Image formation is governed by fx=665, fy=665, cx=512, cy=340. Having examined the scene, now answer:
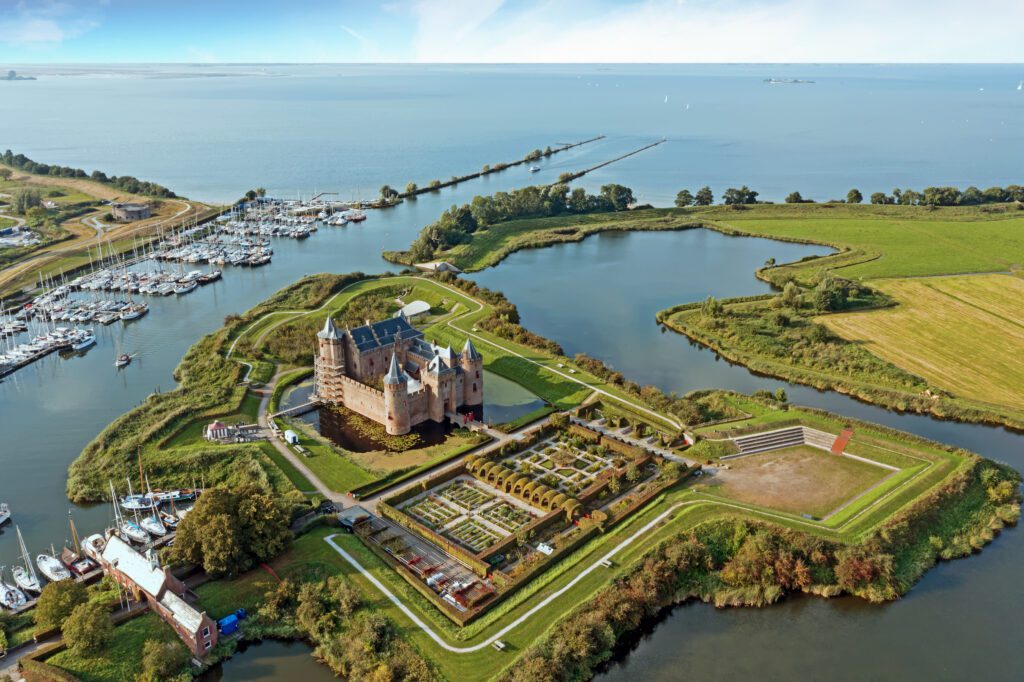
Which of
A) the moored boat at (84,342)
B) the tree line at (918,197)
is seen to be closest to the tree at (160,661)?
the moored boat at (84,342)

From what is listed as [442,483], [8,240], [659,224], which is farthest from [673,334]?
[8,240]

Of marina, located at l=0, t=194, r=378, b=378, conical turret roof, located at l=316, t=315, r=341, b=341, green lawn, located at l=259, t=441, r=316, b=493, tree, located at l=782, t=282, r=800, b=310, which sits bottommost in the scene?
green lawn, located at l=259, t=441, r=316, b=493

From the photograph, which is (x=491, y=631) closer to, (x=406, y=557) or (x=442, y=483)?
(x=406, y=557)

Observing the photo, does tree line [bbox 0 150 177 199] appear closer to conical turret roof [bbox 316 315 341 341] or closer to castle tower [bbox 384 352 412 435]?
conical turret roof [bbox 316 315 341 341]

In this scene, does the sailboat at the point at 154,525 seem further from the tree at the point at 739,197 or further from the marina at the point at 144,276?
the tree at the point at 739,197

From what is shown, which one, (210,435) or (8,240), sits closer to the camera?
(210,435)

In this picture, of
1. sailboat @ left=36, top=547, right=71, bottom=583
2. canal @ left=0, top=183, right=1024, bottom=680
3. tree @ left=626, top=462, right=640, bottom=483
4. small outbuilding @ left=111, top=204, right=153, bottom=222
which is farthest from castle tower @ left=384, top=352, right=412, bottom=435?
small outbuilding @ left=111, top=204, right=153, bottom=222
